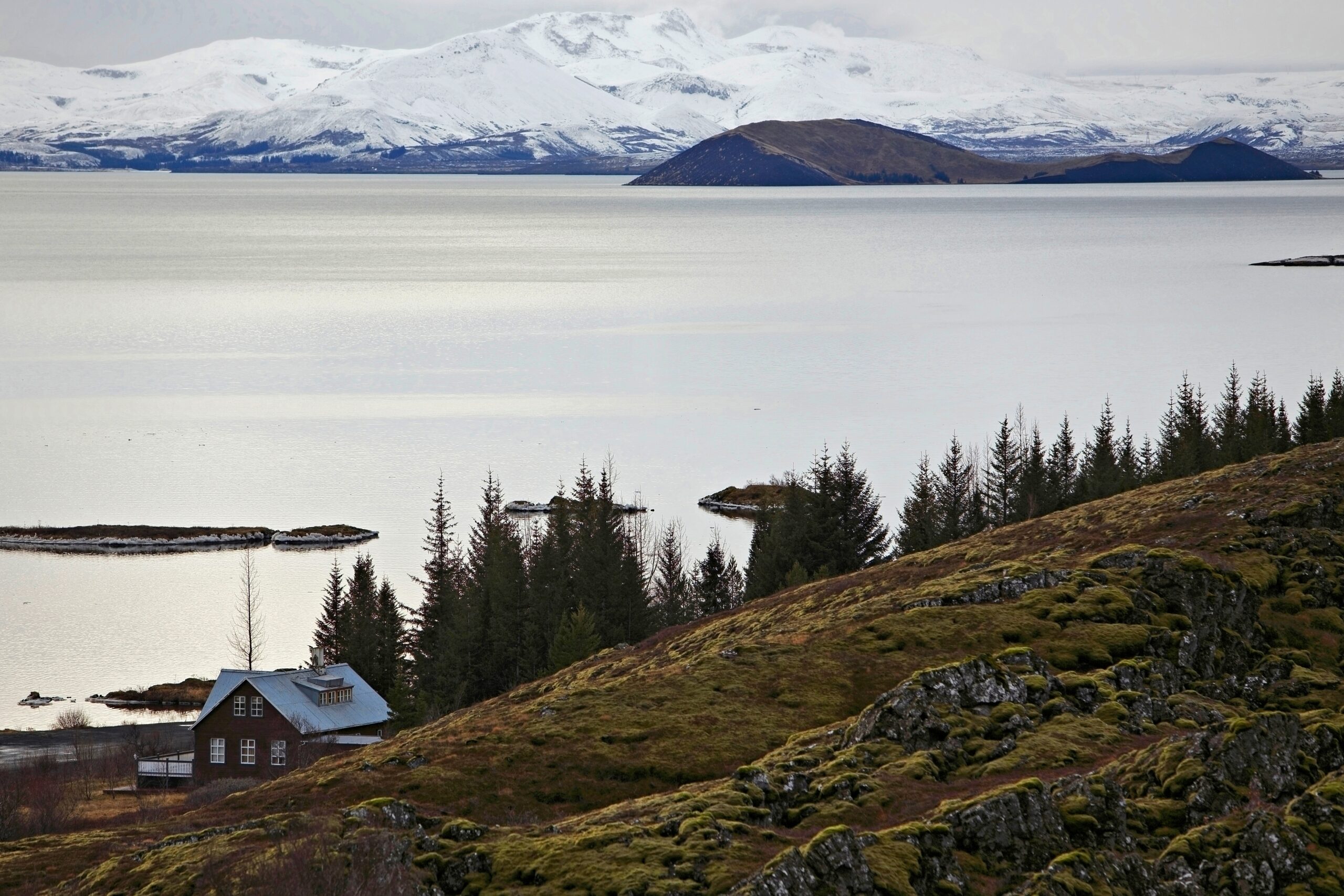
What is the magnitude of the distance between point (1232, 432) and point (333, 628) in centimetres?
6348

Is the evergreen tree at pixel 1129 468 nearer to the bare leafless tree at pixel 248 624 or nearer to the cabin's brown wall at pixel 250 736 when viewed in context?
the cabin's brown wall at pixel 250 736

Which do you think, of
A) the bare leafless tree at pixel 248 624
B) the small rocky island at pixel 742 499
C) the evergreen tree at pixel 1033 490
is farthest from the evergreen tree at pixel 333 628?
the evergreen tree at pixel 1033 490

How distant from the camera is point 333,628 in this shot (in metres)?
81.9

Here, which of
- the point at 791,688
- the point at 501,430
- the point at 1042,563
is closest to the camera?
the point at 791,688

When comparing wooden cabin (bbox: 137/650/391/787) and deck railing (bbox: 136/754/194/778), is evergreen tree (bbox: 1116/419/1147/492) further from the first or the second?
deck railing (bbox: 136/754/194/778)

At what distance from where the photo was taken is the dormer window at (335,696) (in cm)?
6169

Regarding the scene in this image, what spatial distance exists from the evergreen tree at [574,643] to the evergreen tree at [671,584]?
592 cm

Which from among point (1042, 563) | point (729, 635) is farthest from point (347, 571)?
point (1042, 563)

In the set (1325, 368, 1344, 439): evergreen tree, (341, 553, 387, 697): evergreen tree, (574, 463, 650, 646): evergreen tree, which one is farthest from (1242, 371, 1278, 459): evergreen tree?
(341, 553, 387, 697): evergreen tree

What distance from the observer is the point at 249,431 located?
142250 millimetres

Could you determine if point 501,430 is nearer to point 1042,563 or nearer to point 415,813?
point 1042,563

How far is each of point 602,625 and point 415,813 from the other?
47.1 m

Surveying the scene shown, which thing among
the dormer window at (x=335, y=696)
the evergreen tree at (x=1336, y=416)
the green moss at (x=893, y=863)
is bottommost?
the dormer window at (x=335, y=696)

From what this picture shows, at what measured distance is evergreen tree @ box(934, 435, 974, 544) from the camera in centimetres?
8538
